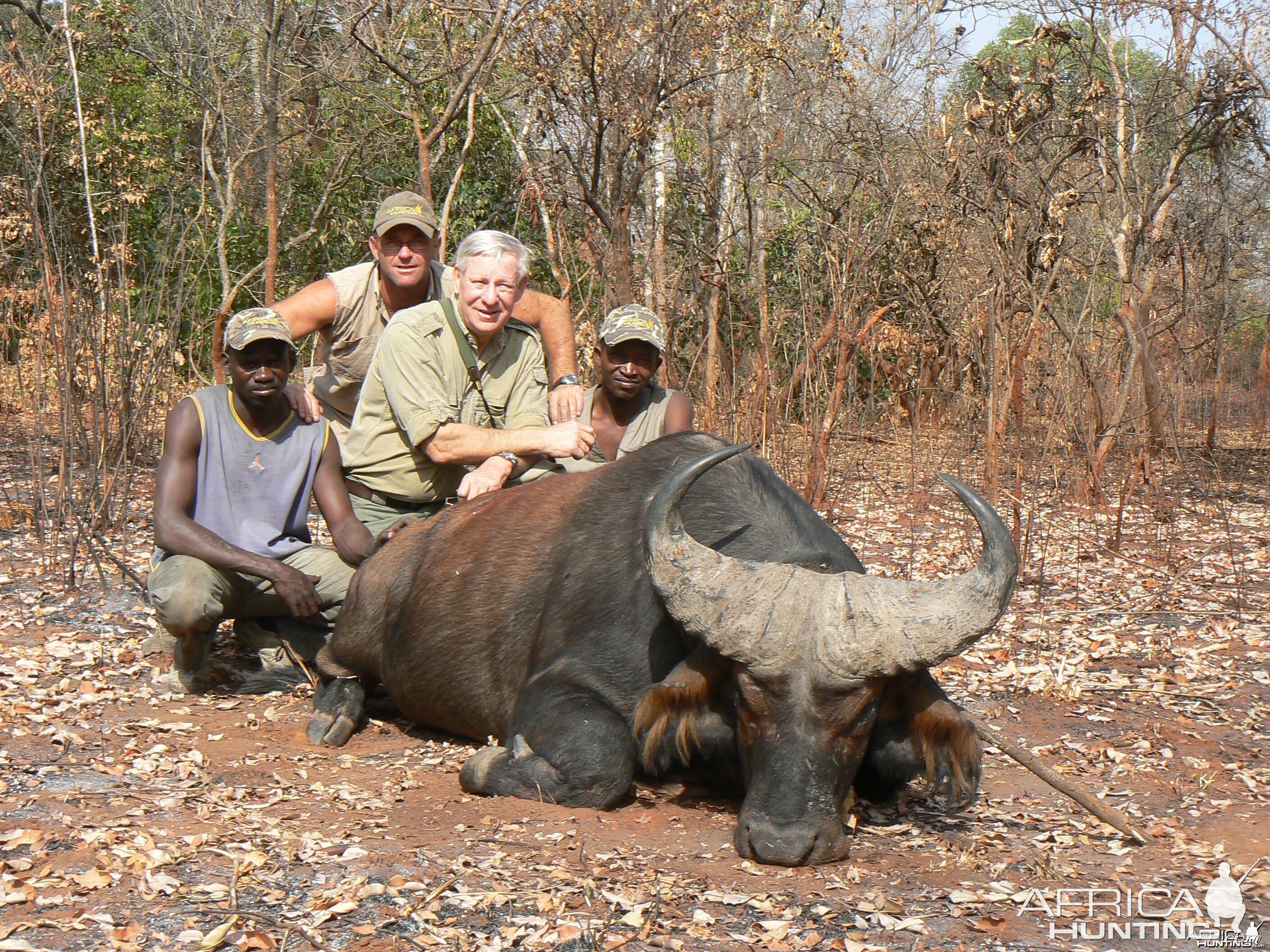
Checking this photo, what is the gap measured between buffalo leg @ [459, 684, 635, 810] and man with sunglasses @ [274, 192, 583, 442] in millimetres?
2009

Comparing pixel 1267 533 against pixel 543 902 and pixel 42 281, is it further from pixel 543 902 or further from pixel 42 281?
pixel 42 281

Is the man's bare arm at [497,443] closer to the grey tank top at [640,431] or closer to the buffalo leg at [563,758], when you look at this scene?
the grey tank top at [640,431]

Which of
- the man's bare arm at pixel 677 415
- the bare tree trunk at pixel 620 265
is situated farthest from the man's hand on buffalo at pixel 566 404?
the bare tree trunk at pixel 620 265

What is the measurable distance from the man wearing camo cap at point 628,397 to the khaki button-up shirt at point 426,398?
11.6 inches

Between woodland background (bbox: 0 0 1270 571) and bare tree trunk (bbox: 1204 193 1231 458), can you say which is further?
bare tree trunk (bbox: 1204 193 1231 458)

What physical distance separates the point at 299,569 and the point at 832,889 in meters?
2.83

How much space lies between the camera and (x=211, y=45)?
14953 millimetres

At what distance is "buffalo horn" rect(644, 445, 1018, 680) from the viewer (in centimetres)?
337

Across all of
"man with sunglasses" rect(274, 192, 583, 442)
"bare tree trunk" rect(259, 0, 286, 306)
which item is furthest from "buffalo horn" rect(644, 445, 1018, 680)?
"bare tree trunk" rect(259, 0, 286, 306)

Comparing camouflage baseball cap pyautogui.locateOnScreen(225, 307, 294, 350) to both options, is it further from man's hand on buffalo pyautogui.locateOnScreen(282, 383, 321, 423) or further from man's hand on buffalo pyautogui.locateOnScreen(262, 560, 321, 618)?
man's hand on buffalo pyautogui.locateOnScreen(262, 560, 321, 618)

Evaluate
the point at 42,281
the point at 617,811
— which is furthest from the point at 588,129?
the point at 617,811

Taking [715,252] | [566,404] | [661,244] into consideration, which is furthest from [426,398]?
[661,244]

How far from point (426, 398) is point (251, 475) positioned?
2.67ft

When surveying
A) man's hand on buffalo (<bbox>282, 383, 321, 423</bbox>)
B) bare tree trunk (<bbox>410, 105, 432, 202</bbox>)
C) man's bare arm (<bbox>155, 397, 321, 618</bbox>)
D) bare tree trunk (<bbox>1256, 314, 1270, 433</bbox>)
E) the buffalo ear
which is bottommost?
the buffalo ear
